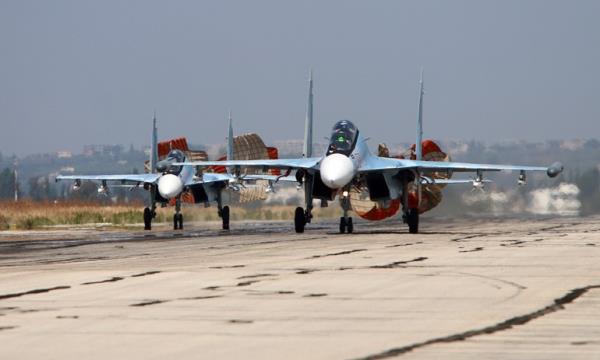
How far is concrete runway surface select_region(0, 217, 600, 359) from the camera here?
11.8m

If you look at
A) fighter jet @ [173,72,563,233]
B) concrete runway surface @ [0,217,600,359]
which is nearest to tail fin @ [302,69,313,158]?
fighter jet @ [173,72,563,233]

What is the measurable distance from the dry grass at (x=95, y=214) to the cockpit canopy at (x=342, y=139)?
873 inches

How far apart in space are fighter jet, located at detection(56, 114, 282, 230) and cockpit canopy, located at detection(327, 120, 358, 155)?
968 centimetres

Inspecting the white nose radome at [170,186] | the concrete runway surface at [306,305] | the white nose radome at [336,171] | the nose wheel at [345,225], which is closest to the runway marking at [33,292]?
the concrete runway surface at [306,305]

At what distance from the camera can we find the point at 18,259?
28.3 metres

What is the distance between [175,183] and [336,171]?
13666 millimetres

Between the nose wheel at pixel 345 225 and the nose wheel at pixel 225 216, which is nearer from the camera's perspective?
the nose wheel at pixel 345 225

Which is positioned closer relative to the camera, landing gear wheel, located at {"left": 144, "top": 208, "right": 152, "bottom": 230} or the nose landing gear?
the nose landing gear

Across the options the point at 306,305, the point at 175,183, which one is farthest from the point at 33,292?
the point at 175,183

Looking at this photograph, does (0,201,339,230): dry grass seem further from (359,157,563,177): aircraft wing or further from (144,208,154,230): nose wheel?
(359,157,563,177): aircraft wing

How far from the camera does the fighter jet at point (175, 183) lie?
1993 inches

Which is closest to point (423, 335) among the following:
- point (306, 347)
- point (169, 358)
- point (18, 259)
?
point (306, 347)

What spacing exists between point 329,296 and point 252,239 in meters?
21.3

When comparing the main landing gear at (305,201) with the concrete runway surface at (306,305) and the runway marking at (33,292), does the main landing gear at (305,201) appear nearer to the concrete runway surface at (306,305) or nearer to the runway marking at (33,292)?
the concrete runway surface at (306,305)
